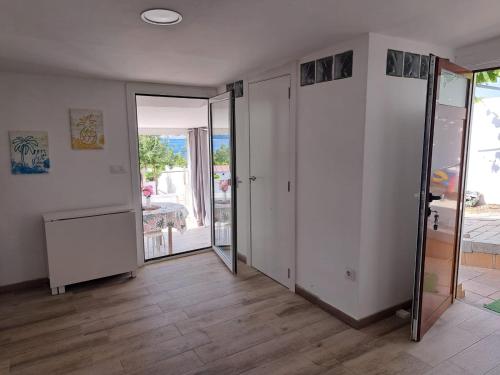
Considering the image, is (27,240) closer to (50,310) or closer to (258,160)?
(50,310)

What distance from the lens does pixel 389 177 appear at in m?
2.53

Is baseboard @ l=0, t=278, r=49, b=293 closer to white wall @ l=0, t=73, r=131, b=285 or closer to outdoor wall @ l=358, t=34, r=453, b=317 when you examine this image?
white wall @ l=0, t=73, r=131, b=285

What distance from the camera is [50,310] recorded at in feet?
9.60

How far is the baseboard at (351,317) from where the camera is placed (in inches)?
100.0

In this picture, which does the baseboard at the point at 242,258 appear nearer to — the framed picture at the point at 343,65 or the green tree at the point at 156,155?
the framed picture at the point at 343,65

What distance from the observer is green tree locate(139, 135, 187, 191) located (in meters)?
8.95

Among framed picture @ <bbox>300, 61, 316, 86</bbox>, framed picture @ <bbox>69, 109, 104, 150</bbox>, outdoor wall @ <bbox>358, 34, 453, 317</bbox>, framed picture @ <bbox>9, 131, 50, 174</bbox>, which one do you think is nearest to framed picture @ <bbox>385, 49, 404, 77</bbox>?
outdoor wall @ <bbox>358, 34, 453, 317</bbox>

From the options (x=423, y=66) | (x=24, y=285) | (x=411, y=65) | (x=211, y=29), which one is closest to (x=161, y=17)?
(x=211, y=29)

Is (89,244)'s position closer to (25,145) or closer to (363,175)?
(25,145)

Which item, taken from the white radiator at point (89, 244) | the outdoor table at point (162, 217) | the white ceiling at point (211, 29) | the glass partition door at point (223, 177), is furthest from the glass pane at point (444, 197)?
the outdoor table at point (162, 217)

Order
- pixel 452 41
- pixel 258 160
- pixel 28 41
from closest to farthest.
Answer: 1. pixel 28 41
2. pixel 452 41
3. pixel 258 160

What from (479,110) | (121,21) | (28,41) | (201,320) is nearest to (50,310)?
(201,320)

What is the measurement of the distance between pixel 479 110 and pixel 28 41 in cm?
630

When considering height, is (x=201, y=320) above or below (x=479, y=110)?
below
